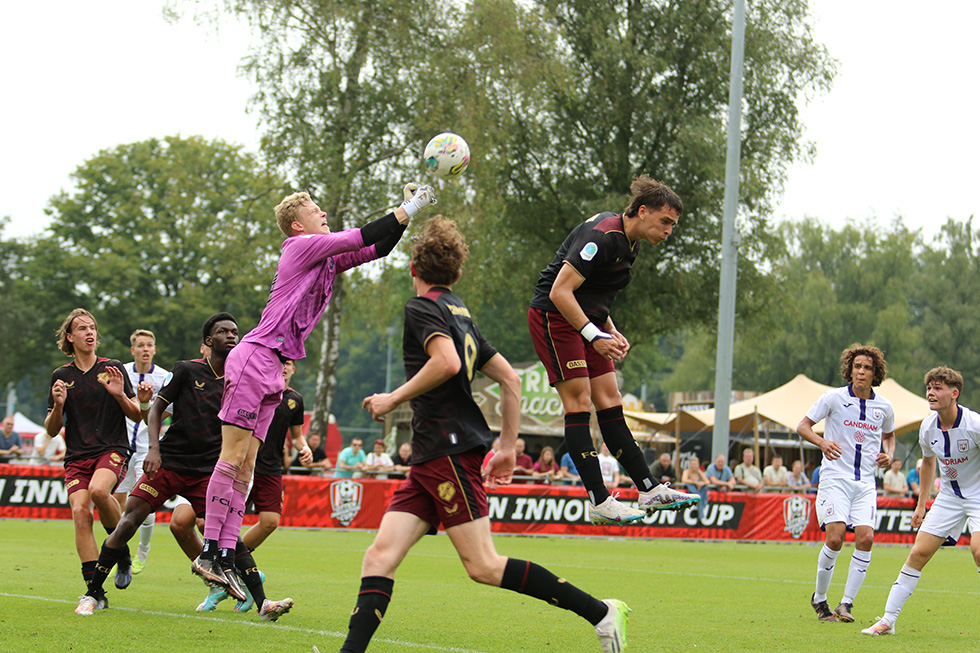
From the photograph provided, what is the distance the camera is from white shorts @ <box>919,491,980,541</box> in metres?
9.04

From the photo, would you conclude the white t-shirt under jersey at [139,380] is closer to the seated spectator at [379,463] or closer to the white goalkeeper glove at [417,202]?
the white goalkeeper glove at [417,202]

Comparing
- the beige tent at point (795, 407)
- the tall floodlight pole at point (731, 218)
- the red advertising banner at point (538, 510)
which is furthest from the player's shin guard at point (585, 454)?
the beige tent at point (795, 407)

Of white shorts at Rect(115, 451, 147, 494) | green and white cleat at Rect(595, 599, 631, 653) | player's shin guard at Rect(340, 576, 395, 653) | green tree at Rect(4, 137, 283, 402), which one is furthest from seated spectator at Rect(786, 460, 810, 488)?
green tree at Rect(4, 137, 283, 402)

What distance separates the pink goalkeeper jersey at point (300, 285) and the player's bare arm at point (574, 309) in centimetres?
120

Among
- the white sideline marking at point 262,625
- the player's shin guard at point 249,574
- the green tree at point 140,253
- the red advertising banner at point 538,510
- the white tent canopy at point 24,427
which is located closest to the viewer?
the white sideline marking at point 262,625

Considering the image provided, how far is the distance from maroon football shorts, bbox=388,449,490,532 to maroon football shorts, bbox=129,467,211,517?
3.52 meters

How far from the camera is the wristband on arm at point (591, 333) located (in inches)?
263

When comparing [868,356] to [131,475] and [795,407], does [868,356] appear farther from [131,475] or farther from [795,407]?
[795,407]

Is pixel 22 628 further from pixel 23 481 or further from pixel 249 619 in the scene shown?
pixel 23 481

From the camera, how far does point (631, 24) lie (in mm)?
32562

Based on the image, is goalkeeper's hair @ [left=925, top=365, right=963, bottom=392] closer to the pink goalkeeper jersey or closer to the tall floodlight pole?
the pink goalkeeper jersey

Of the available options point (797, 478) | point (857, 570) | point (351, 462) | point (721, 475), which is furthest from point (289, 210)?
point (797, 478)

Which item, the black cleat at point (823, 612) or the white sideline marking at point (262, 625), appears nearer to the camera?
the white sideline marking at point (262, 625)

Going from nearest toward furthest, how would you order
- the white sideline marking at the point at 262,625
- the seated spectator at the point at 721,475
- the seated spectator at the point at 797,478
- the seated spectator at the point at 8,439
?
1. the white sideline marking at the point at 262,625
2. the seated spectator at the point at 8,439
3. the seated spectator at the point at 721,475
4. the seated spectator at the point at 797,478
